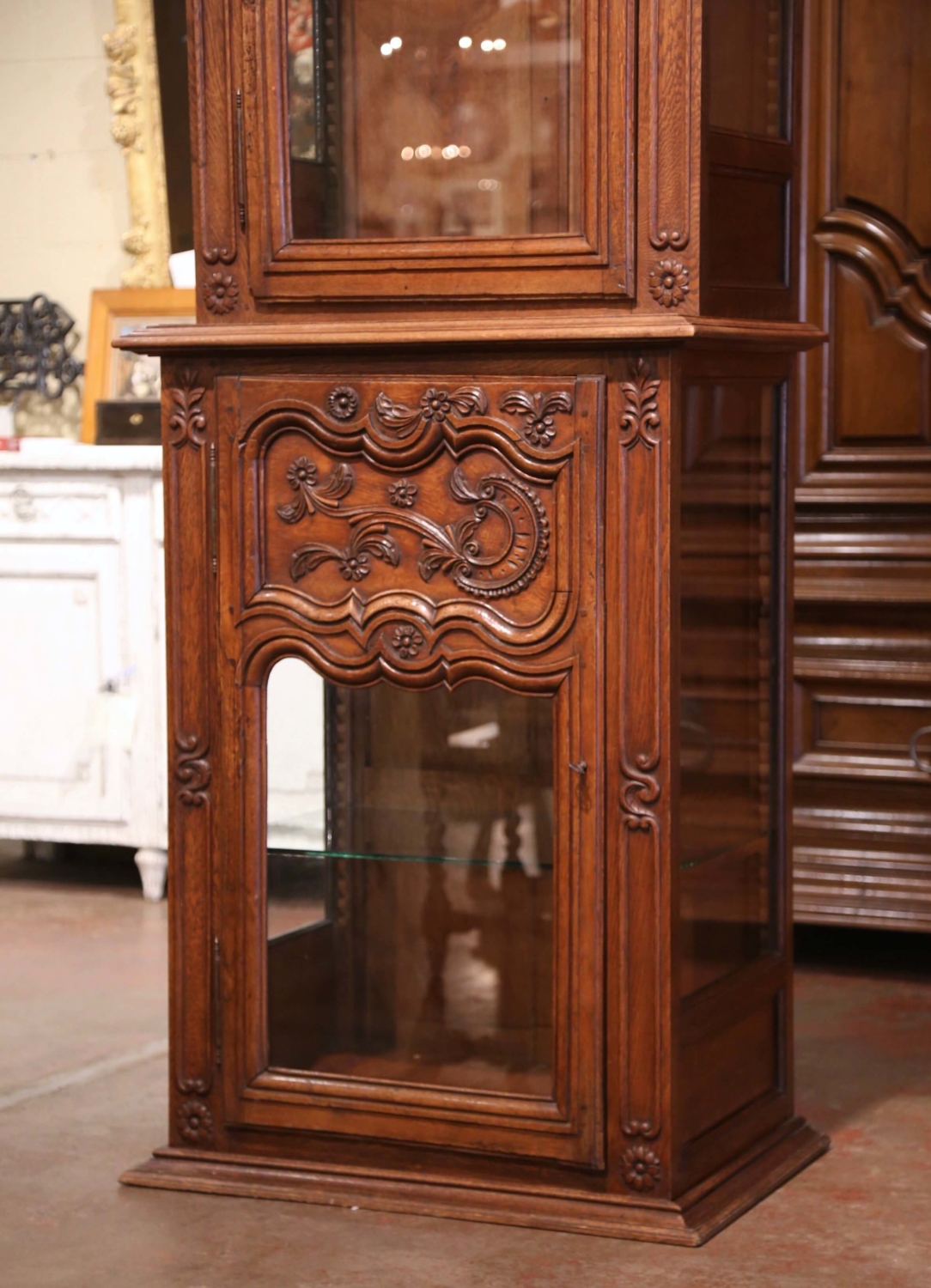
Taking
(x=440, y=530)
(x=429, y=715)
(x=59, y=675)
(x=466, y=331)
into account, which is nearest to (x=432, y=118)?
(x=466, y=331)

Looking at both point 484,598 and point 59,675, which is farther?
point 59,675

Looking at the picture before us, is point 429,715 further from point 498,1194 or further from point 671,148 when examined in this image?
point 671,148

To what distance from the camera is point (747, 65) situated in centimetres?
254

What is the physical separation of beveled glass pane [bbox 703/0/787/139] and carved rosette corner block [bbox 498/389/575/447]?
406mm

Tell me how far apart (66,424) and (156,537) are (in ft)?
2.47

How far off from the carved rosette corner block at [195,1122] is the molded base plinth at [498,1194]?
0.8 inches

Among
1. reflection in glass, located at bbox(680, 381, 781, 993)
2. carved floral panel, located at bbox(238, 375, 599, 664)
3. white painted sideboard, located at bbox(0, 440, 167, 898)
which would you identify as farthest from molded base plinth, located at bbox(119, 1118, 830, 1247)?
white painted sideboard, located at bbox(0, 440, 167, 898)

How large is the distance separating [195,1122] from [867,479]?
6.03 ft

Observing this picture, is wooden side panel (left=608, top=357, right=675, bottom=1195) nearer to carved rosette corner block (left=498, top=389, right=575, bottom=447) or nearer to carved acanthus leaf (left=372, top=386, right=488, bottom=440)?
carved rosette corner block (left=498, top=389, right=575, bottom=447)

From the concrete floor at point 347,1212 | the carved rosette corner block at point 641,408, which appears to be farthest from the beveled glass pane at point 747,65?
the concrete floor at point 347,1212

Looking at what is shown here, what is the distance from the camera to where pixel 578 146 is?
2.40 meters

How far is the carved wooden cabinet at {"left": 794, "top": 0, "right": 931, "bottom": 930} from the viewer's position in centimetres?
363

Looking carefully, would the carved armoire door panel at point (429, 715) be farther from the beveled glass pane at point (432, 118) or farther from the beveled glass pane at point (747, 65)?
the beveled glass pane at point (747, 65)

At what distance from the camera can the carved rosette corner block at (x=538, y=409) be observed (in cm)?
240
